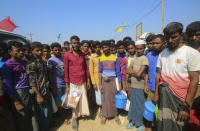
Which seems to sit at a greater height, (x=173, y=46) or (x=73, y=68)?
(x=173, y=46)

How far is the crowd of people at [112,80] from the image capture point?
156 cm

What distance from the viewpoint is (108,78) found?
110 inches

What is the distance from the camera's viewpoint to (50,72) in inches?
108

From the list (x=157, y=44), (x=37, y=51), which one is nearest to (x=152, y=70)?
(x=157, y=44)

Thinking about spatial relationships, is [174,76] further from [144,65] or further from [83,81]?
[83,81]

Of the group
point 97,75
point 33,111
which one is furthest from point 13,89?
point 97,75

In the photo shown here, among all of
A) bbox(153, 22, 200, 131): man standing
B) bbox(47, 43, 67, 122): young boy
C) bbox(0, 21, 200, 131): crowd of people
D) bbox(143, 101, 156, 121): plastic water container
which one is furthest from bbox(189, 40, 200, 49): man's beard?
bbox(47, 43, 67, 122): young boy

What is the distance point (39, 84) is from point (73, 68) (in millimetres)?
834

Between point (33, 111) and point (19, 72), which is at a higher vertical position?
point (19, 72)

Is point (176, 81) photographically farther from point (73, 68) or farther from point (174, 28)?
point (73, 68)

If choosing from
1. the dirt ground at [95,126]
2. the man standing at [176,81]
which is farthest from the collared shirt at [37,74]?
the man standing at [176,81]

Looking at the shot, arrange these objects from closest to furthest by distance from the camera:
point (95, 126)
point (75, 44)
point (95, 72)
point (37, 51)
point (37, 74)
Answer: point (37, 74), point (37, 51), point (75, 44), point (95, 126), point (95, 72)

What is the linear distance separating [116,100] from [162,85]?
54.6 inches

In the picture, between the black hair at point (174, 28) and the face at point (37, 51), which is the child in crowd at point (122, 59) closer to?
the black hair at point (174, 28)
